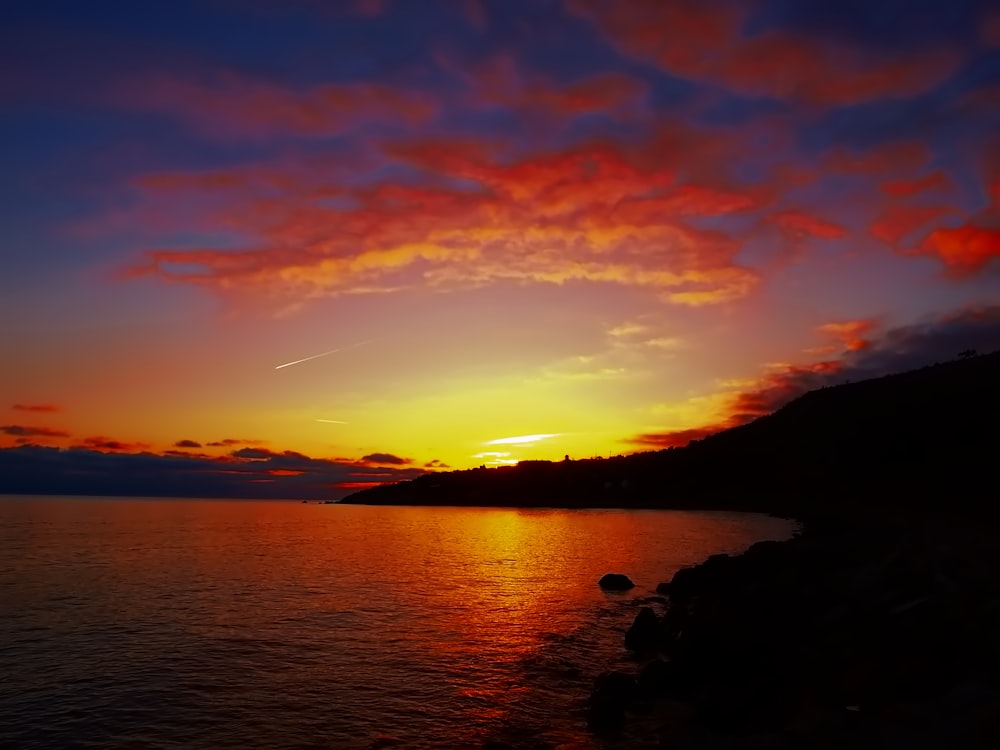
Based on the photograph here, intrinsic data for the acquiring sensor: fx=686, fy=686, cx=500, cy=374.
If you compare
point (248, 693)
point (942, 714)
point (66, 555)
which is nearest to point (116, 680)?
point (248, 693)

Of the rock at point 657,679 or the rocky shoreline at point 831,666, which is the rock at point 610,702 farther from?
the rock at point 657,679

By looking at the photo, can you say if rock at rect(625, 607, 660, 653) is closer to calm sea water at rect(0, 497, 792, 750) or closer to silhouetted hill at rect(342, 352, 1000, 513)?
calm sea water at rect(0, 497, 792, 750)

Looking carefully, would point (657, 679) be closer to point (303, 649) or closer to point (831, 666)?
point (831, 666)

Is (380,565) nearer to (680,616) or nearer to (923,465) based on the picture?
(680,616)

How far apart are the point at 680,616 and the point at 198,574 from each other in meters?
43.3

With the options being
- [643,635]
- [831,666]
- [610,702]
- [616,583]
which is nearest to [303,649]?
[643,635]

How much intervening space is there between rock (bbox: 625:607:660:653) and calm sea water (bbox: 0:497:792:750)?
0.81 metres

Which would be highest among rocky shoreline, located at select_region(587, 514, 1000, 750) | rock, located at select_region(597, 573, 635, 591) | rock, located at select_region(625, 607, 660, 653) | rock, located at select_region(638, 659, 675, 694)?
rocky shoreline, located at select_region(587, 514, 1000, 750)

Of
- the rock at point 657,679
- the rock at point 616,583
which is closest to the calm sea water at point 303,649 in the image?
the rock at point 616,583

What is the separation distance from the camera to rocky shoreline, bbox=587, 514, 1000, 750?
43.8 ft

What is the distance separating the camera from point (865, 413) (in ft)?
591

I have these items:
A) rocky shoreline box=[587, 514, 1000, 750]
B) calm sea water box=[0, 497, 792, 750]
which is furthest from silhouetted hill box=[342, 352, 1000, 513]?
rocky shoreline box=[587, 514, 1000, 750]

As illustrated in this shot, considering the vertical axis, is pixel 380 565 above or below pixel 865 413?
below

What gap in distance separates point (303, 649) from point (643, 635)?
15741 mm
